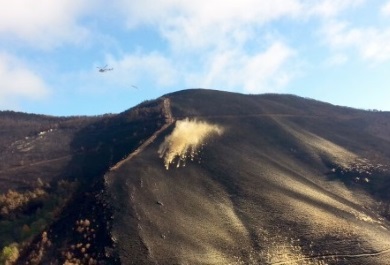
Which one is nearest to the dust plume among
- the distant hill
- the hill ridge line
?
the distant hill

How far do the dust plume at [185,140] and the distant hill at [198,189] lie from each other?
0.19 meters

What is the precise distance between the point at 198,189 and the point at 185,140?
43.9ft

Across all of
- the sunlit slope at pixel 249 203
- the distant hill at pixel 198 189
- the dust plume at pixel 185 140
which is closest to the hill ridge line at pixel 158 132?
the distant hill at pixel 198 189

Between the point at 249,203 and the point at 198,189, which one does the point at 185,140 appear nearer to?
the point at 198,189

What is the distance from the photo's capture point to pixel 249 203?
158ft

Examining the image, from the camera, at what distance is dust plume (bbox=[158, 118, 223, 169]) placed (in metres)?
57.3

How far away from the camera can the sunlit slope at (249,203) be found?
40.2m

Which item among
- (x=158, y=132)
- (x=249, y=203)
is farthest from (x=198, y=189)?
(x=158, y=132)

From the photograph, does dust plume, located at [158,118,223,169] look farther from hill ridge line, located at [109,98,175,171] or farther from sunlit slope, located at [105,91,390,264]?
hill ridge line, located at [109,98,175,171]

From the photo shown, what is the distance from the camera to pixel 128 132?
71000 mm

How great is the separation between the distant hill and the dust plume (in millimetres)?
186

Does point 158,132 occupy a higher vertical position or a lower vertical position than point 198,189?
higher

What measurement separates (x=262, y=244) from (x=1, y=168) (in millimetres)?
38165

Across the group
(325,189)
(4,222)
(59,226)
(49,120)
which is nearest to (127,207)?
(59,226)
